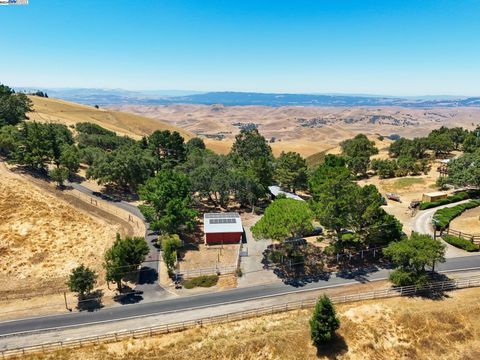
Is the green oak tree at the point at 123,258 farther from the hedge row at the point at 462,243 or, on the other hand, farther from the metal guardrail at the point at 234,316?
the hedge row at the point at 462,243

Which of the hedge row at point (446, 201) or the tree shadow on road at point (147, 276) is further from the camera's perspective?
the hedge row at point (446, 201)

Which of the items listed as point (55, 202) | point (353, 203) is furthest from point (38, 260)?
point (353, 203)

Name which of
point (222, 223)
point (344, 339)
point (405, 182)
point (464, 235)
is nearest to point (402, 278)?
point (344, 339)

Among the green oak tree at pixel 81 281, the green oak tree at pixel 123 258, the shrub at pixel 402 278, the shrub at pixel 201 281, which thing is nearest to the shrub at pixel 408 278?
the shrub at pixel 402 278

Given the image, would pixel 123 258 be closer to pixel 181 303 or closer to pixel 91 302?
pixel 91 302

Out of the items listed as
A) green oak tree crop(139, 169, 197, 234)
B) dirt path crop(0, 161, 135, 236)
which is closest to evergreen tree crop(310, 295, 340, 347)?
green oak tree crop(139, 169, 197, 234)
